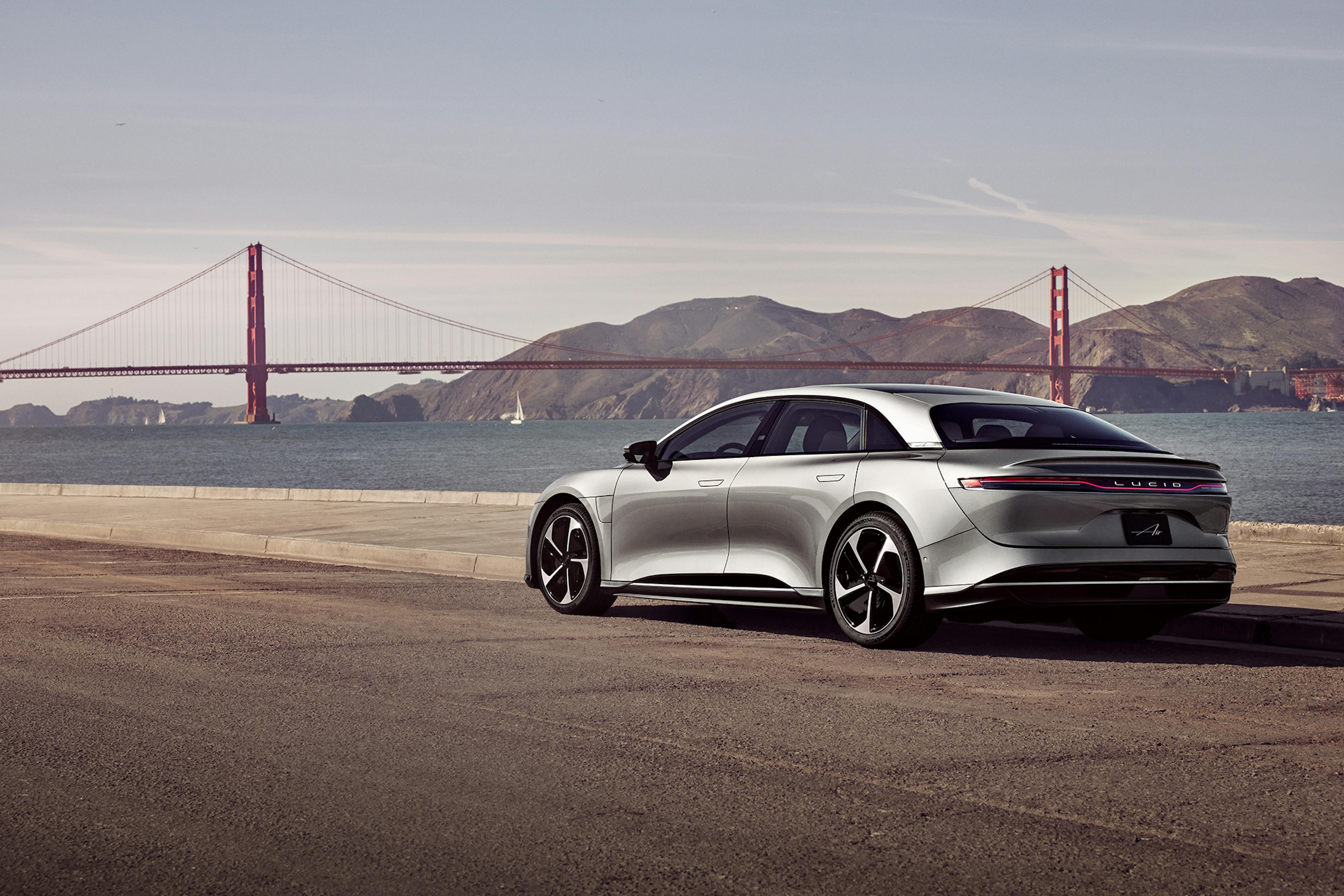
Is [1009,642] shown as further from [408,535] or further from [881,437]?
[408,535]

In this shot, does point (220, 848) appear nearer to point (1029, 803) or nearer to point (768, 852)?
point (768, 852)

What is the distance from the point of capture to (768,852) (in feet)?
13.0

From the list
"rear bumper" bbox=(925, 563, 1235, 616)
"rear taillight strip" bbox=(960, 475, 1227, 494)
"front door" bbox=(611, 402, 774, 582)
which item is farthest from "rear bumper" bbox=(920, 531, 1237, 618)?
"front door" bbox=(611, 402, 774, 582)

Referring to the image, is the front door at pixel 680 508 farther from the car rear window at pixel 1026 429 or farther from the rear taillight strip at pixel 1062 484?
the rear taillight strip at pixel 1062 484

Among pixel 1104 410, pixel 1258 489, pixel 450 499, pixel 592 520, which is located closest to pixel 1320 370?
pixel 1104 410

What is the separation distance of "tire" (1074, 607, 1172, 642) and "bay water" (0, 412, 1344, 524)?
27.3 m

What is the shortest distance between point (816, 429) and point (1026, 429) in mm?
1244

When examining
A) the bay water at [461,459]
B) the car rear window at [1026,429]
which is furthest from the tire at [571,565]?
the bay water at [461,459]

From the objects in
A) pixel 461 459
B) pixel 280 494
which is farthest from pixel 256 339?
pixel 280 494

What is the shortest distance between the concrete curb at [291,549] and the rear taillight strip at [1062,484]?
18.6ft

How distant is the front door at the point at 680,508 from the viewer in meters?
8.58

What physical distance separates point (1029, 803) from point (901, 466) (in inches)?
128

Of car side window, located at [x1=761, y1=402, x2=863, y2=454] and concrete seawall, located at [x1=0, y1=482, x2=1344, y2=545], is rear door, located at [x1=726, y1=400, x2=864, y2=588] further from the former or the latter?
concrete seawall, located at [x1=0, y1=482, x2=1344, y2=545]

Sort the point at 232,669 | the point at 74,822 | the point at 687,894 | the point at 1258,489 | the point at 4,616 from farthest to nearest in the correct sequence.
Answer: the point at 1258,489 → the point at 4,616 → the point at 232,669 → the point at 74,822 → the point at 687,894
